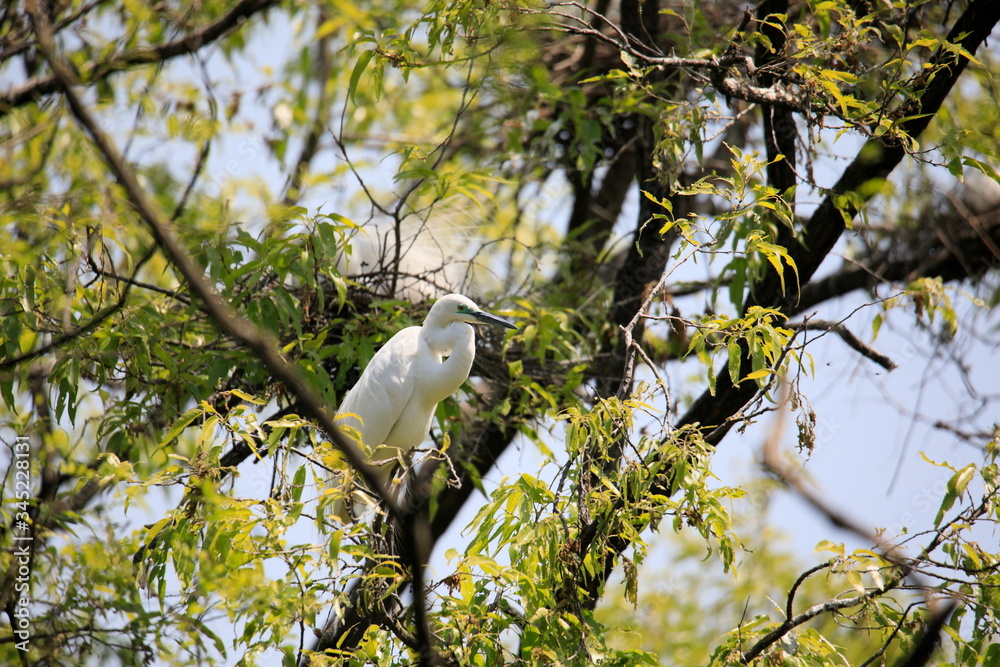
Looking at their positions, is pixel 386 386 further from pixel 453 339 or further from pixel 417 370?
pixel 453 339

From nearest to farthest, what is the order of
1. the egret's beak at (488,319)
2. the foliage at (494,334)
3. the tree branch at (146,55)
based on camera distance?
the foliage at (494,334) → the egret's beak at (488,319) → the tree branch at (146,55)

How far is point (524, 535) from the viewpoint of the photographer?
5.43ft

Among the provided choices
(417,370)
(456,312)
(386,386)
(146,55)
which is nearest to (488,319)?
(456,312)

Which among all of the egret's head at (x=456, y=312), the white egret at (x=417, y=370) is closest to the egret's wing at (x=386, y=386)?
the white egret at (x=417, y=370)

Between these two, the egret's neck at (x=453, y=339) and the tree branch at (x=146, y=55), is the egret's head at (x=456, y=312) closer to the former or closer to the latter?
the egret's neck at (x=453, y=339)

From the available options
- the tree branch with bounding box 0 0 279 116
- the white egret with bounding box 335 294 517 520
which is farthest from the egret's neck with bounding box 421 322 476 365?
the tree branch with bounding box 0 0 279 116

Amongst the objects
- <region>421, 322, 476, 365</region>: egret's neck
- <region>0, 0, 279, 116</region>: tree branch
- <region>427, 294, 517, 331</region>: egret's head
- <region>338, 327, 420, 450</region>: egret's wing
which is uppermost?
<region>0, 0, 279, 116</region>: tree branch

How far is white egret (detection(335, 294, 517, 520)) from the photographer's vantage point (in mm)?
2551

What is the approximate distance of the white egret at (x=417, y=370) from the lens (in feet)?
8.37

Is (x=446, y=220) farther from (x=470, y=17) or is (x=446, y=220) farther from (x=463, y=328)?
(x=470, y=17)

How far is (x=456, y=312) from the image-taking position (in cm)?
257

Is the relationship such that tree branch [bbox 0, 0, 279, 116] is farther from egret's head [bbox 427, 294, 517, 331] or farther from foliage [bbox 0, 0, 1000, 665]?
egret's head [bbox 427, 294, 517, 331]

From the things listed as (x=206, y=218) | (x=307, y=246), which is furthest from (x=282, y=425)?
(x=206, y=218)

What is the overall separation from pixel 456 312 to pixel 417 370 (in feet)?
0.72
